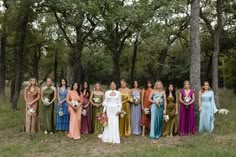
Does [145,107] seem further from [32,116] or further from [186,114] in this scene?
[32,116]

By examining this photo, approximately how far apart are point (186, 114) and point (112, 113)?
278cm

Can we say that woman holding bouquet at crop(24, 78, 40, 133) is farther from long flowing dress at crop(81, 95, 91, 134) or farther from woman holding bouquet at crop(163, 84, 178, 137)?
woman holding bouquet at crop(163, 84, 178, 137)

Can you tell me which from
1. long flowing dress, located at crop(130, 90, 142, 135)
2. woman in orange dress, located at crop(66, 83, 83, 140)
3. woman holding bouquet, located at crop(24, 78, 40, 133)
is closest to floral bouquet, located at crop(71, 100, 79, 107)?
woman in orange dress, located at crop(66, 83, 83, 140)

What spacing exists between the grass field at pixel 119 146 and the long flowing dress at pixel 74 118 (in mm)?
272

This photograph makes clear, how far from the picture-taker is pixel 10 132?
49.0 feet

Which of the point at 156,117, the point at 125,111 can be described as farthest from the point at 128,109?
the point at 156,117

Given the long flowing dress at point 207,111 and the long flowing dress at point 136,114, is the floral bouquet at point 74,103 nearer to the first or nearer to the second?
the long flowing dress at point 136,114

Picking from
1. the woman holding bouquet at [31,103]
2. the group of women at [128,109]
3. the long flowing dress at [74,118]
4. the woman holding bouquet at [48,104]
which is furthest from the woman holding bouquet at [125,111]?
the woman holding bouquet at [31,103]

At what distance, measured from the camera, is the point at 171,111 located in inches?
556

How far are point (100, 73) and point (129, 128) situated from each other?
138 feet

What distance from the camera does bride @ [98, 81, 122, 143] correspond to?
13.0 meters

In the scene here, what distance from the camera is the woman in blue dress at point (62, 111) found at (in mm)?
14453

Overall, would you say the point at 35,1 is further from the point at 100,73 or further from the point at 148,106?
the point at 100,73

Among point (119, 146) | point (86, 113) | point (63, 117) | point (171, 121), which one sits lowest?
point (119, 146)
